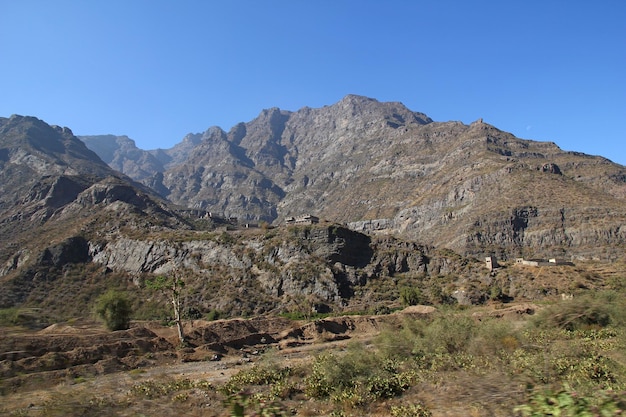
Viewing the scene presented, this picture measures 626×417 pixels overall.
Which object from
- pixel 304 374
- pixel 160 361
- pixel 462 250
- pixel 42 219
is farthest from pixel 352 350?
pixel 42 219

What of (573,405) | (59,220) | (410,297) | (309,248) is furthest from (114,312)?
(59,220)

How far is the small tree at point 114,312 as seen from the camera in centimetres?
5256

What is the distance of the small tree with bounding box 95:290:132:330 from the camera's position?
172 feet

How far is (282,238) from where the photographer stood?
98.2 metres

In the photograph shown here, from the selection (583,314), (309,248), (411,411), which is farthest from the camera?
(309,248)

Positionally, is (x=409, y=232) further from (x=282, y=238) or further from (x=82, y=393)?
(x=82, y=393)

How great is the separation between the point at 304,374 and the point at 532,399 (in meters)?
13.8

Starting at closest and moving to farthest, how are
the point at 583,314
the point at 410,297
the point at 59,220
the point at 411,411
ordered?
the point at 411,411 < the point at 583,314 < the point at 410,297 < the point at 59,220

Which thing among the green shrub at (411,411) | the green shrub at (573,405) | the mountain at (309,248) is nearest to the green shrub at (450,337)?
the green shrub at (411,411)

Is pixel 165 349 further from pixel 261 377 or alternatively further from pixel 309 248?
pixel 309 248

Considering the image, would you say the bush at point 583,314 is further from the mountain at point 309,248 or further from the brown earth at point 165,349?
the mountain at point 309,248

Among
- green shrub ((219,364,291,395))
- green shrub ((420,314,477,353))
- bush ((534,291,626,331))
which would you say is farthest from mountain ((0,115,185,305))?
bush ((534,291,626,331))

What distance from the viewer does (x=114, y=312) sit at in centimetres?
5278

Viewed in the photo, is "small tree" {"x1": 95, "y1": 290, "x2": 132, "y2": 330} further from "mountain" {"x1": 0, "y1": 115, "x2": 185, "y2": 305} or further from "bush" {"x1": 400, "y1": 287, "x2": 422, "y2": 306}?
"bush" {"x1": 400, "y1": 287, "x2": 422, "y2": 306}
